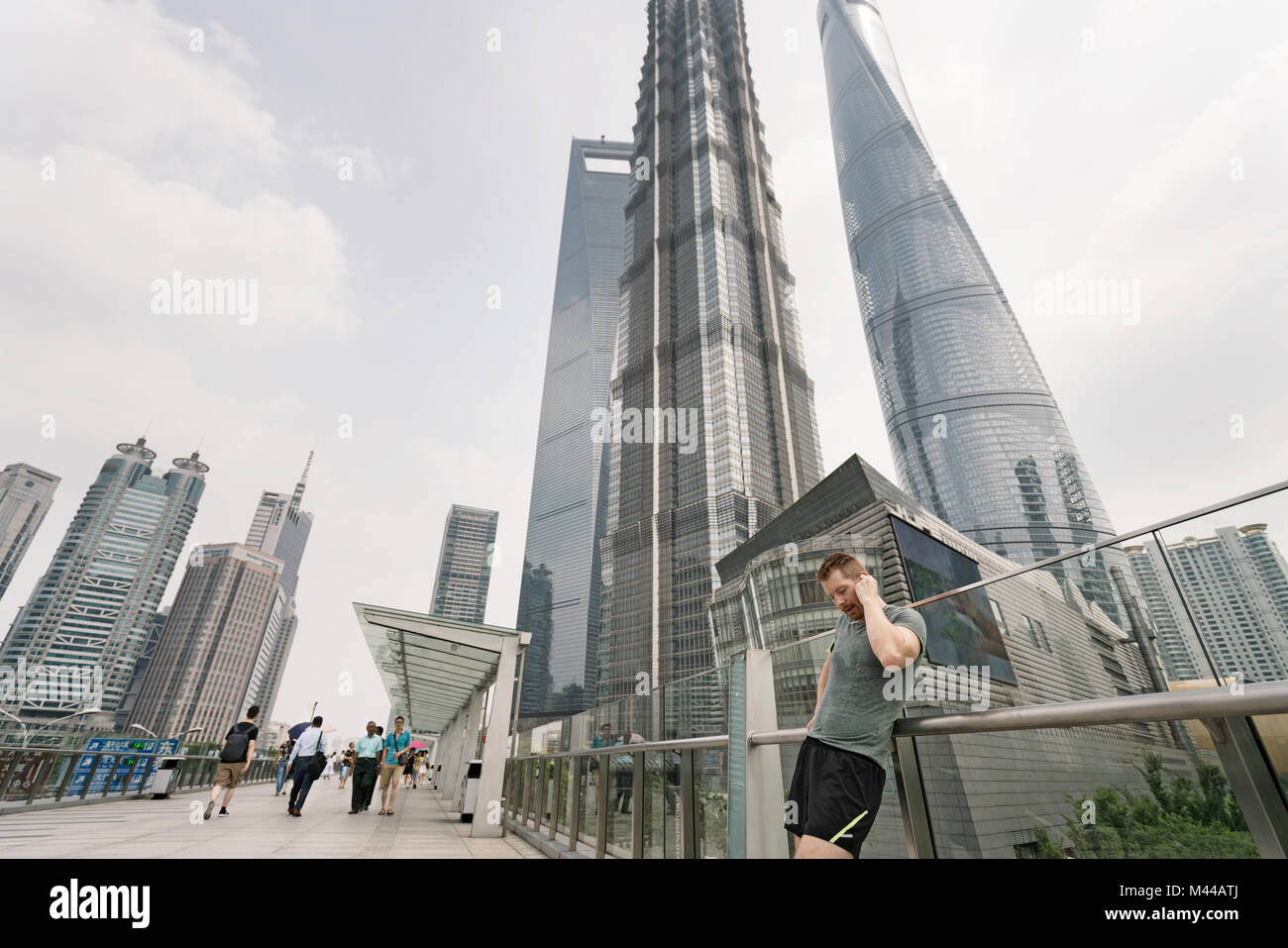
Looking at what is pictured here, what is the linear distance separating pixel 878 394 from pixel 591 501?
62306mm

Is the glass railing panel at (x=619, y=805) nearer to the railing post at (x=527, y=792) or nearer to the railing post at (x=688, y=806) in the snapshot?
the railing post at (x=688, y=806)

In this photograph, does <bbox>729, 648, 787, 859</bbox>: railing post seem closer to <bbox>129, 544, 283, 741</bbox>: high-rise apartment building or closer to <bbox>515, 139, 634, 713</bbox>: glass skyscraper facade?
<bbox>515, 139, 634, 713</bbox>: glass skyscraper facade

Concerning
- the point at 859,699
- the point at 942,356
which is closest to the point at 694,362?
the point at 942,356

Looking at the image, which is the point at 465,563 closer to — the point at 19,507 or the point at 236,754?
the point at 19,507

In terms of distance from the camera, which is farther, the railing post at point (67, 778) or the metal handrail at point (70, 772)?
the railing post at point (67, 778)

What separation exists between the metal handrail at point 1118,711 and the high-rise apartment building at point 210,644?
438ft

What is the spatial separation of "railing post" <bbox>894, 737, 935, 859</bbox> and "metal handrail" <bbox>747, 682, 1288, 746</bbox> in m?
0.08

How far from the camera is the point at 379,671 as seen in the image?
611 inches

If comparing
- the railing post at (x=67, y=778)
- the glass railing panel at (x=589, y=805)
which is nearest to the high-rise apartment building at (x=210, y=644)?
the railing post at (x=67, y=778)

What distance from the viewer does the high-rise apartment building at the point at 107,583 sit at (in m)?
107

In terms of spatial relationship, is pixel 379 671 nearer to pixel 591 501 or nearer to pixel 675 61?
pixel 591 501

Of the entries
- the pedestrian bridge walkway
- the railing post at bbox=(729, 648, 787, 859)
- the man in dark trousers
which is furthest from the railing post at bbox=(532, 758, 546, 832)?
the railing post at bbox=(729, 648, 787, 859)
